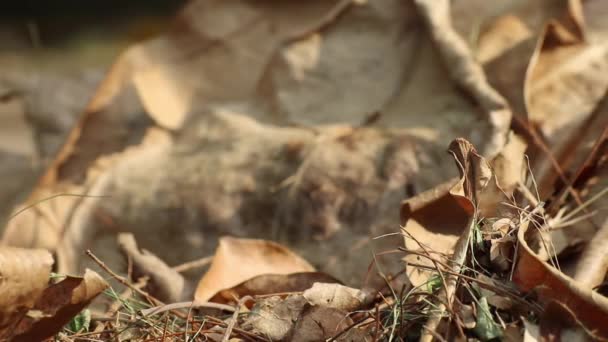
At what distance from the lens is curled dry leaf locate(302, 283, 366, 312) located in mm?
949

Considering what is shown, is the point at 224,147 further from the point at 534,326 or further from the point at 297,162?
the point at 534,326

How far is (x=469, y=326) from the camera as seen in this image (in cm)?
85

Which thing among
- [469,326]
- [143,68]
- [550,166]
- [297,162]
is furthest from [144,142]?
[469,326]

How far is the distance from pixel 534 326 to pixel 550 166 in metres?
0.45

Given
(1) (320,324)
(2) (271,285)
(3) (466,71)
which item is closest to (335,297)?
(1) (320,324)

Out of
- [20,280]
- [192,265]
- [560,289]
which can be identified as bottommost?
[192,265]

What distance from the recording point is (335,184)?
4.35 feet

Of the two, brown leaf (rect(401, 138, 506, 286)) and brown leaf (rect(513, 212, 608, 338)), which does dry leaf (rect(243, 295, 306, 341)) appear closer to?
brown leaf (rect(401, 138, 506, 286))

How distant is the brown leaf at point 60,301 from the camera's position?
2.84 ft

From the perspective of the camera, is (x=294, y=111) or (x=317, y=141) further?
(x=294, y=111)

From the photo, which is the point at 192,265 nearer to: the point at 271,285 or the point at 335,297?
the point at 271,285

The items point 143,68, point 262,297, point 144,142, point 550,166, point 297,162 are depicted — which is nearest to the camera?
point 262,297

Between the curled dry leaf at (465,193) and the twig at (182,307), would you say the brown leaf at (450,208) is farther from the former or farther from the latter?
the twig at (182,307)

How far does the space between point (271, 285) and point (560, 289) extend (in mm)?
398
